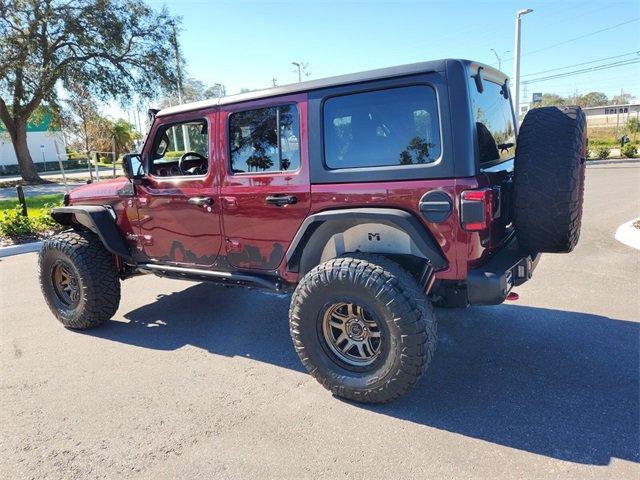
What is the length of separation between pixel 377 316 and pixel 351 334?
0.30 m

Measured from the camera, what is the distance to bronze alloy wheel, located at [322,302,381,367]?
2865 mm

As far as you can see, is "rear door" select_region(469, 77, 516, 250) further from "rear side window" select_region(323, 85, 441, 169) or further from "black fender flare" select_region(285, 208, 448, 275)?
"black fender flare" select_region(285, 208, 448, 275)

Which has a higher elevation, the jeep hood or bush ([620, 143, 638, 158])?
bush ([620, 143, 638, 158])

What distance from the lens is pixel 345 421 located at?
2.70 meters

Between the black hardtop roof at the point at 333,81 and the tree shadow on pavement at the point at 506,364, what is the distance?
196 centimetres

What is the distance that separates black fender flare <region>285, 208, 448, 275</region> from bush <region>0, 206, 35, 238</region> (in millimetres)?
7388

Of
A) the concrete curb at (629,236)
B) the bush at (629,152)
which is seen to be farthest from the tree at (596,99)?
the concrete curb at (629,236)

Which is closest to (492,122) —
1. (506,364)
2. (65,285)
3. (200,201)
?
(506,364)

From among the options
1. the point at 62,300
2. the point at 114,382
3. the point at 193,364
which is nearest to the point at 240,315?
the point at 193,364

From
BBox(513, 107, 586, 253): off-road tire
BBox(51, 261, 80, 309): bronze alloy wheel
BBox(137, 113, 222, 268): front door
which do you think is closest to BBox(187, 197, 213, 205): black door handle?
BBox(137, 113, 222, 268): front door

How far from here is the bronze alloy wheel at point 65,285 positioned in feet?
13.9

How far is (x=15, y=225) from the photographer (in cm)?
837

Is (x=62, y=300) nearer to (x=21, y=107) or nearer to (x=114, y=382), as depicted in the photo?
(x=114, y=382)

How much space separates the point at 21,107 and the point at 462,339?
24586mm
